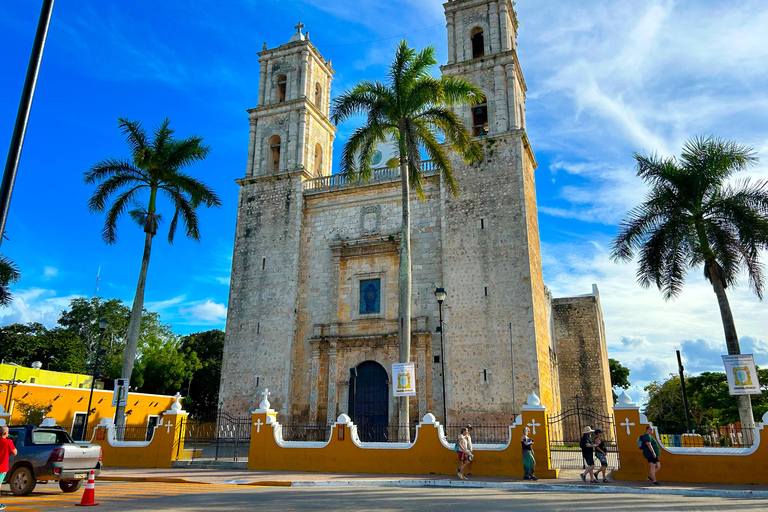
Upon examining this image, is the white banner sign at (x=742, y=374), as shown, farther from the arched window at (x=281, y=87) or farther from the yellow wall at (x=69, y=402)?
the yellow wall at (x=69, y=402)

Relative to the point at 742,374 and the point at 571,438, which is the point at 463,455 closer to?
the point at 742,374

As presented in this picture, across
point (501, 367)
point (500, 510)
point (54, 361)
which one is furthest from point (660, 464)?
point (54, 361)

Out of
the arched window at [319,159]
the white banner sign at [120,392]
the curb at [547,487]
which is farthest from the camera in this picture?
the arched window at [319,159]

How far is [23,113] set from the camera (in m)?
6.34

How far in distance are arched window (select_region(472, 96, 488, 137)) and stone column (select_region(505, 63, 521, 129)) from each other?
1096 mm

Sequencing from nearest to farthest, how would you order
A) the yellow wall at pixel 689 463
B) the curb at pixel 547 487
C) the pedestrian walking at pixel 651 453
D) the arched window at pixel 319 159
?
1. the curb at pixel 547 487
2. the pedestrian walking at pixel 651 453
3. the yellow wall at pixel 689 463
4. the arched window at pixel 319 159

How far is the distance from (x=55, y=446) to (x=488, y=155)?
54.2 feet

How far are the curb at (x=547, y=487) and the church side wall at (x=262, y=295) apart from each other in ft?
33.4

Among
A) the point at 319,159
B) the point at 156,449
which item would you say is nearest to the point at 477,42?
the point at 319,159

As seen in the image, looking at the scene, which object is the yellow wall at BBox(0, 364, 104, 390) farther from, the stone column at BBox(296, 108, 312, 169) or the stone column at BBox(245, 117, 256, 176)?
the stone column at BBox(296, 108, 312, 169)

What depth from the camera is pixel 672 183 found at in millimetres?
15211

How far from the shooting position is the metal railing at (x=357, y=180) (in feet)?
72.0

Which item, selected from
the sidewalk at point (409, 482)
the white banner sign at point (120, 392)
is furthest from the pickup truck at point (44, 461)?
the white banner sign at point (120, 392)

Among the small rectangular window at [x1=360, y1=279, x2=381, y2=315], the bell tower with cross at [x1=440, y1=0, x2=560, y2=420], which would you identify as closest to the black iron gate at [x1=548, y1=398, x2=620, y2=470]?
the bell tower with cross at [x1=440, y1=0, x2=560, y2=420]
